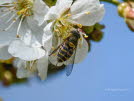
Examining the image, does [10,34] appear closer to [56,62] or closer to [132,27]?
[56,62]

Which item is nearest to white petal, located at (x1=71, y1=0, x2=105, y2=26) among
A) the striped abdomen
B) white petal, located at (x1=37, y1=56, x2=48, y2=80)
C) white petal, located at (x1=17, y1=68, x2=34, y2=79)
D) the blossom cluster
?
the blossom cluster

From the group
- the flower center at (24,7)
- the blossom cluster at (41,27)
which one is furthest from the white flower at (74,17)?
the flower center at (24,7)

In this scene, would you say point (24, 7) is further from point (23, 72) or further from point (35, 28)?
point (23, 72)

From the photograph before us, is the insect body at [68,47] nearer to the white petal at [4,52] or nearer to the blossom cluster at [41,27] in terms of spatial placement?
the blossom cluster at [41,27]

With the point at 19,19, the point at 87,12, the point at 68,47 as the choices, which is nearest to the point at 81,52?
the point at 68,47

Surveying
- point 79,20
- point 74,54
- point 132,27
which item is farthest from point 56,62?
point 132,27
